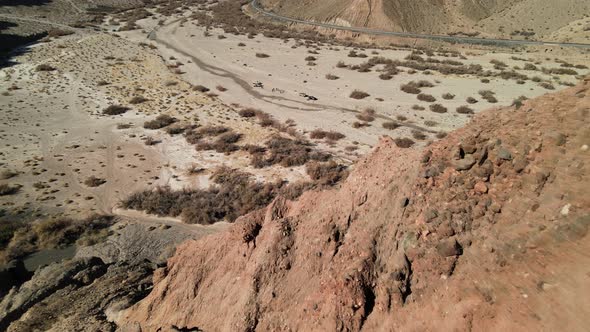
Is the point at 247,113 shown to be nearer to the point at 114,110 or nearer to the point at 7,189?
the point at 114,110

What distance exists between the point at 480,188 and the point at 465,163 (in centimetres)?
57

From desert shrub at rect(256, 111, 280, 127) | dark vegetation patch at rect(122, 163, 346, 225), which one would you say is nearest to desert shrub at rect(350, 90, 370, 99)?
desert shrub at rect(256, 111, 280, 127)

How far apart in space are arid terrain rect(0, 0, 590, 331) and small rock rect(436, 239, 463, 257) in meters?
0.04

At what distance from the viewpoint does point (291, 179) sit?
79.5 ft

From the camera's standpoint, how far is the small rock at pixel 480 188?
6402 mm

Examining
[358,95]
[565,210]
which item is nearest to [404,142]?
[358,95]

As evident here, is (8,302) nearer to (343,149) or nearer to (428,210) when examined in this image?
(428,210)

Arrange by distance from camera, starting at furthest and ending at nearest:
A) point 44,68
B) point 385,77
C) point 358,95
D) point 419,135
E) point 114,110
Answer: point 44,68 < point 385,77 < point 358,95 < point 114,110 < point 419,135

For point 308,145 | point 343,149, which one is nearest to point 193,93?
point 308,145

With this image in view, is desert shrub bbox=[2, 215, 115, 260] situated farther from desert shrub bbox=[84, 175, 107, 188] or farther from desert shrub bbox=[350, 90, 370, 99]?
desert shrub bbox=[350, 90, 370, 99]

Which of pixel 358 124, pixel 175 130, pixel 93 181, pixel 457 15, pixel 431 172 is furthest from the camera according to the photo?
pixel 457 15

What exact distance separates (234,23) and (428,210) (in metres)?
75.3

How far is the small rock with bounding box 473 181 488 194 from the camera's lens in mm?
6402

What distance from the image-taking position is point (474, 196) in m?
6.46
